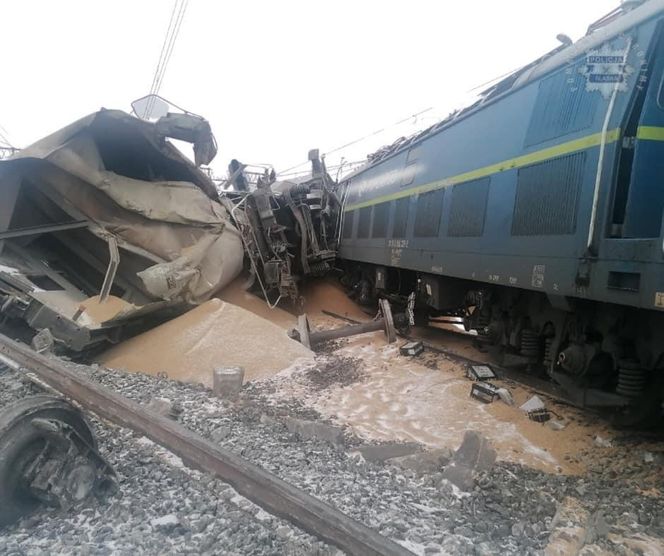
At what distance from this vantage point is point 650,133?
3.50 metres

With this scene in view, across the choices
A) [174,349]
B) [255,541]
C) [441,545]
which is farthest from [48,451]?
[174,349]

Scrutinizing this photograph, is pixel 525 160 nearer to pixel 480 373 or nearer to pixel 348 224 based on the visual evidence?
pixel 480 373

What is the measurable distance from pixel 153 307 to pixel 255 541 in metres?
4.46

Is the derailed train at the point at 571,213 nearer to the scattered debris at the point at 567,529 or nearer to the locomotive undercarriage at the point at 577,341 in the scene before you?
the locomotive undercarriage at the point at 577,341

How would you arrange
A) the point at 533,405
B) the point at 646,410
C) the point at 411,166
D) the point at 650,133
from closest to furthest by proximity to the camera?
the point at 650,133
the point at 646,410
the point at 533,405
the point at 411,166

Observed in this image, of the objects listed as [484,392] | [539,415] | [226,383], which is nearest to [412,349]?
[484,392]

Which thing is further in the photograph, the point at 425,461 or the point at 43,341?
the point at 43,341

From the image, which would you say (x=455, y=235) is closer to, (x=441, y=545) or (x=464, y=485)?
(x=464, y=485)

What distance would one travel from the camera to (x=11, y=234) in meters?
6.00

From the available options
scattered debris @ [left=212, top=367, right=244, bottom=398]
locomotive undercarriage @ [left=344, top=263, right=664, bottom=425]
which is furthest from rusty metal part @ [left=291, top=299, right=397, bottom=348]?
scattered debris @ [left=212, top=367, right=244, bottom=398]

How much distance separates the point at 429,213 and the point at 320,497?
5181 mm

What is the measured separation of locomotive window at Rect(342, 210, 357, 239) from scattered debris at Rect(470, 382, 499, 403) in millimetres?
6651

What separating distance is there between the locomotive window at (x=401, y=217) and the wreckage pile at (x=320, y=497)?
4780 mm

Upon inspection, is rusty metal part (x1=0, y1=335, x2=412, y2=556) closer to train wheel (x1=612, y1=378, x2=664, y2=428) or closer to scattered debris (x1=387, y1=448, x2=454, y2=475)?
scattered debris (x1=387, y1=448, x2=454, y2=475)
